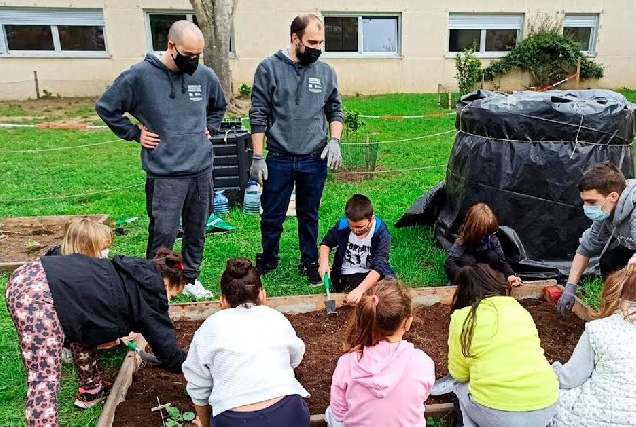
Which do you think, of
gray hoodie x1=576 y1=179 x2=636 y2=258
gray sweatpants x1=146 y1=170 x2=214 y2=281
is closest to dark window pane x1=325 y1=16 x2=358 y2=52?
gray sweatpants x1=146 y1=170 x2=214 y2=281

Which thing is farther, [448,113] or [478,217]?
[448,113]

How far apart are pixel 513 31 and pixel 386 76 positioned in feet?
13.4

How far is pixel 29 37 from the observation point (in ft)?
46.9

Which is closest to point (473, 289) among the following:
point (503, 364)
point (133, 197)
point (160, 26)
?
point (503, 364)

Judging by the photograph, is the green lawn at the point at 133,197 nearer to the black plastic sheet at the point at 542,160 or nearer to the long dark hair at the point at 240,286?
the black plastic sheet at the point at 542,160

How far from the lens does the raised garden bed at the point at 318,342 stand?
2.61 meters

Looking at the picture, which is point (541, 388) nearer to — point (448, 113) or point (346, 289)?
point (346, 289)

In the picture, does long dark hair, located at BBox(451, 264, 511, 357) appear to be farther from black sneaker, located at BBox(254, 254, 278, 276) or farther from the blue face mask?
black sneaker, located at BBox(254, 254, 278, 276)

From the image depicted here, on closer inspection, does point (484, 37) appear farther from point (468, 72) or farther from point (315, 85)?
point (315, 85)

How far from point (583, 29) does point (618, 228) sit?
15993mm

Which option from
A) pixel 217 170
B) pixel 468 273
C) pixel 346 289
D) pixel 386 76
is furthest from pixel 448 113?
pixel 468 273

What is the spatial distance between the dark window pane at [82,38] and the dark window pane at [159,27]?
1279mm

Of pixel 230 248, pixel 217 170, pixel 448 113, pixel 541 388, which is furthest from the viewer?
pixel 448 113

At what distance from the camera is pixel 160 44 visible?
1506 centimetres
